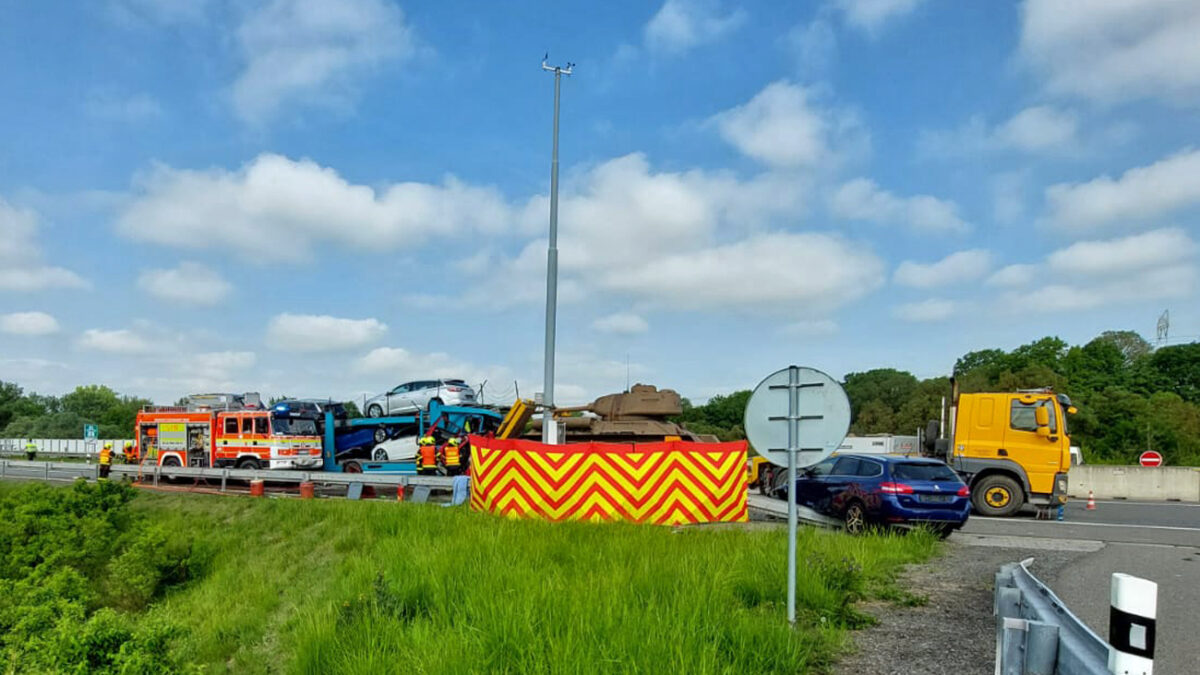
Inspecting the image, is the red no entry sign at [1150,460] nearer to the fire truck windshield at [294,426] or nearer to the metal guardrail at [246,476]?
the metal guardrail at [246,476]

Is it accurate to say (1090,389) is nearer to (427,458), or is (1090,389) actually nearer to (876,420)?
(876,420)

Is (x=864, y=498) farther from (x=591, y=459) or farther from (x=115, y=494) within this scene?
(x=115, y=494)

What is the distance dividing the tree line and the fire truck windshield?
28.8 meters

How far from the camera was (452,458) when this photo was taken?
2052 centimetres

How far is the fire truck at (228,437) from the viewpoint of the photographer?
81.4 ft

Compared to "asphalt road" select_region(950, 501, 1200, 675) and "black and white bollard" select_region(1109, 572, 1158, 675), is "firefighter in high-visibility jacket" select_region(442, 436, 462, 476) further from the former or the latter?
"black and white bollard" select_region(1109, 572, 1158, 675)

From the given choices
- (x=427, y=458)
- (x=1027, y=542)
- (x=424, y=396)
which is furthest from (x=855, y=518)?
(x=424, y=396)

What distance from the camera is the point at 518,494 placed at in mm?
14219

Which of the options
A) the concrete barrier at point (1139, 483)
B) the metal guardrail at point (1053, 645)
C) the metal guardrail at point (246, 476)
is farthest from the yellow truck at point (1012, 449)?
the metal guardrail at point (1053, 645)

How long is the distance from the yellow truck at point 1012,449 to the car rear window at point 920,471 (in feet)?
16.8

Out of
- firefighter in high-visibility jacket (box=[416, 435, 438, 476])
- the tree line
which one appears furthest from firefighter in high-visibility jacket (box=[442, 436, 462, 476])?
the tree line

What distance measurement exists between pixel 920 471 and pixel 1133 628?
37.0 feet


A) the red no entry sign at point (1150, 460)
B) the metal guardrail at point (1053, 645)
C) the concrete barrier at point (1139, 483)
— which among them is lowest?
the concrete barrier at point (1139, 483)

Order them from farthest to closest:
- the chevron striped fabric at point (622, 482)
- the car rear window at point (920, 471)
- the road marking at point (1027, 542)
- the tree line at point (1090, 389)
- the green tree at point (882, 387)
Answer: the green tree at point (882, 387), the tree line at point (1090, 389), the chevron striped fabric at point (622, 482), the car rear window at point (920, 471), the road marking at point (1027, 542)
